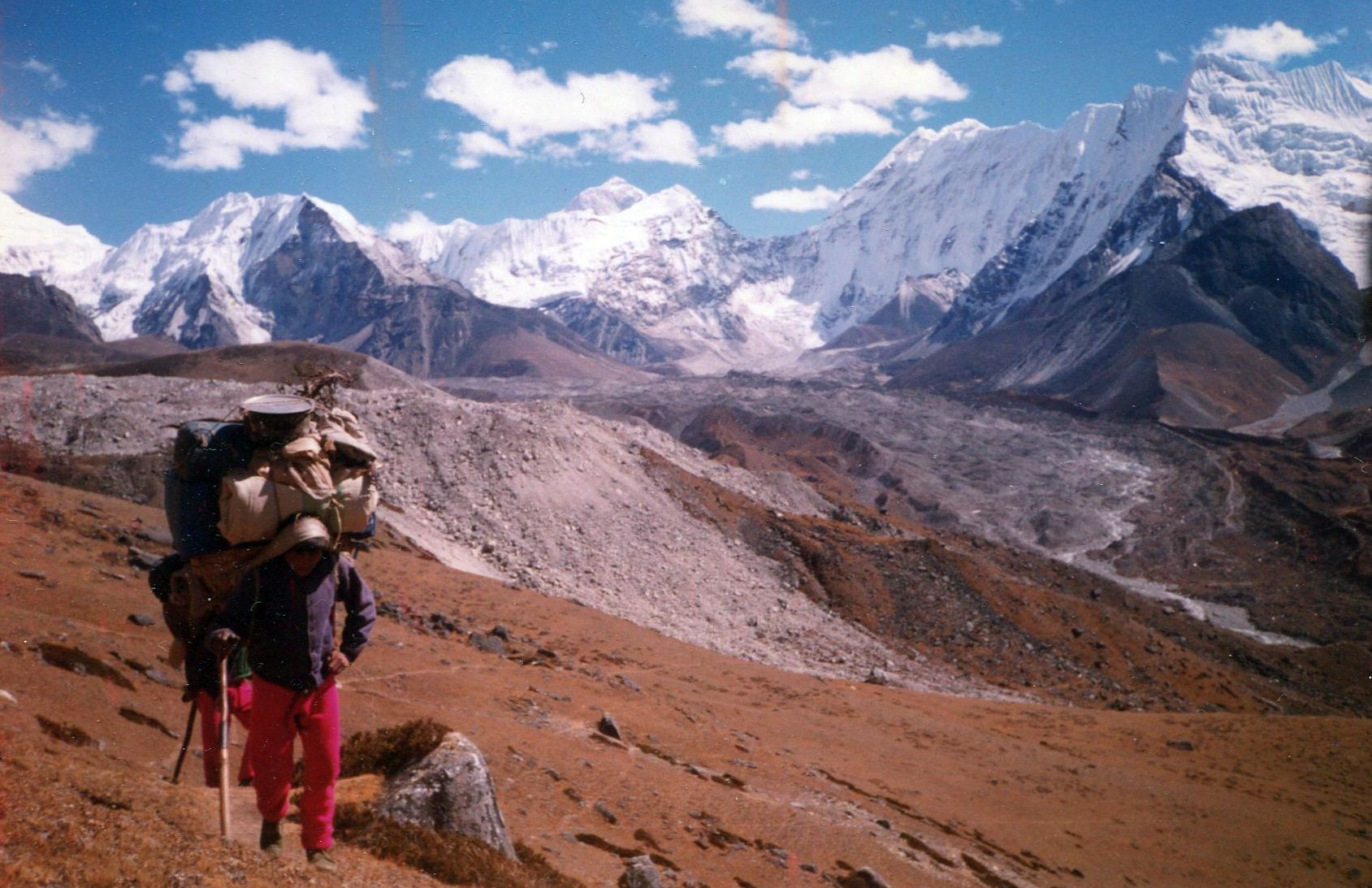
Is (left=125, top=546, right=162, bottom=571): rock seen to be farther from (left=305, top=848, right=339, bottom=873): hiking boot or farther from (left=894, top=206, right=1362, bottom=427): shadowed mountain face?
(left=894, top=206, right=1362, bottom=427): shadowed mountain face

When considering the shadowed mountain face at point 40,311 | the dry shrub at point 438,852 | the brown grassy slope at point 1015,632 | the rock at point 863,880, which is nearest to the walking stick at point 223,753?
the dry shrub at point 438,852

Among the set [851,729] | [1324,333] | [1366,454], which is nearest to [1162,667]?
[851,729]

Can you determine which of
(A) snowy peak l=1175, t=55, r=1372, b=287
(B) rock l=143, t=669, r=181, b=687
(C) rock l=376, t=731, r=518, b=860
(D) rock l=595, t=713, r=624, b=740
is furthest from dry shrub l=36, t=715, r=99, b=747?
(A) snowy peak l=1175, t=55, r=1372, b=287

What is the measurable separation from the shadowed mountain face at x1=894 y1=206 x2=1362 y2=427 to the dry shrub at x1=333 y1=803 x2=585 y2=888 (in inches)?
4090

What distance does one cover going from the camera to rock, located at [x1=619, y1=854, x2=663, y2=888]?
7504mm

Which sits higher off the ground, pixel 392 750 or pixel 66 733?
pixel 392 750

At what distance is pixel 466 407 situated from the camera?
34656 mm

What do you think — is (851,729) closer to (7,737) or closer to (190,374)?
(7,737)

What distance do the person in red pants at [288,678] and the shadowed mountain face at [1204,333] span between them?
4140 inches

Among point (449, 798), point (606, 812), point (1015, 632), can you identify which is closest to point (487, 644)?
point (606, 812)

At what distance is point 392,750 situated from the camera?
7.39 m

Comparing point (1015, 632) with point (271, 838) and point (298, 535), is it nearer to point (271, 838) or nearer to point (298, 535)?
point (271, 838)

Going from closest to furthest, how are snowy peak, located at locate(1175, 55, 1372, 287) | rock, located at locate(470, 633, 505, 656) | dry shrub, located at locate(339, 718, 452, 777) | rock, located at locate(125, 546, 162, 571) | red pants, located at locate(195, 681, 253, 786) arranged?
red pants, located at locate(195, 681, 253, 786) → dry shrub, located at locate(339, 718, 452, 777) → rock, located at locate(125, 546, 162, 571) → rock, located at locate(470, 633, 505, 656) → snowy peak, located at locate(1175, 55, 1372, 287)

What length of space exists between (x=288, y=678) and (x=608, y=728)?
7.45m
